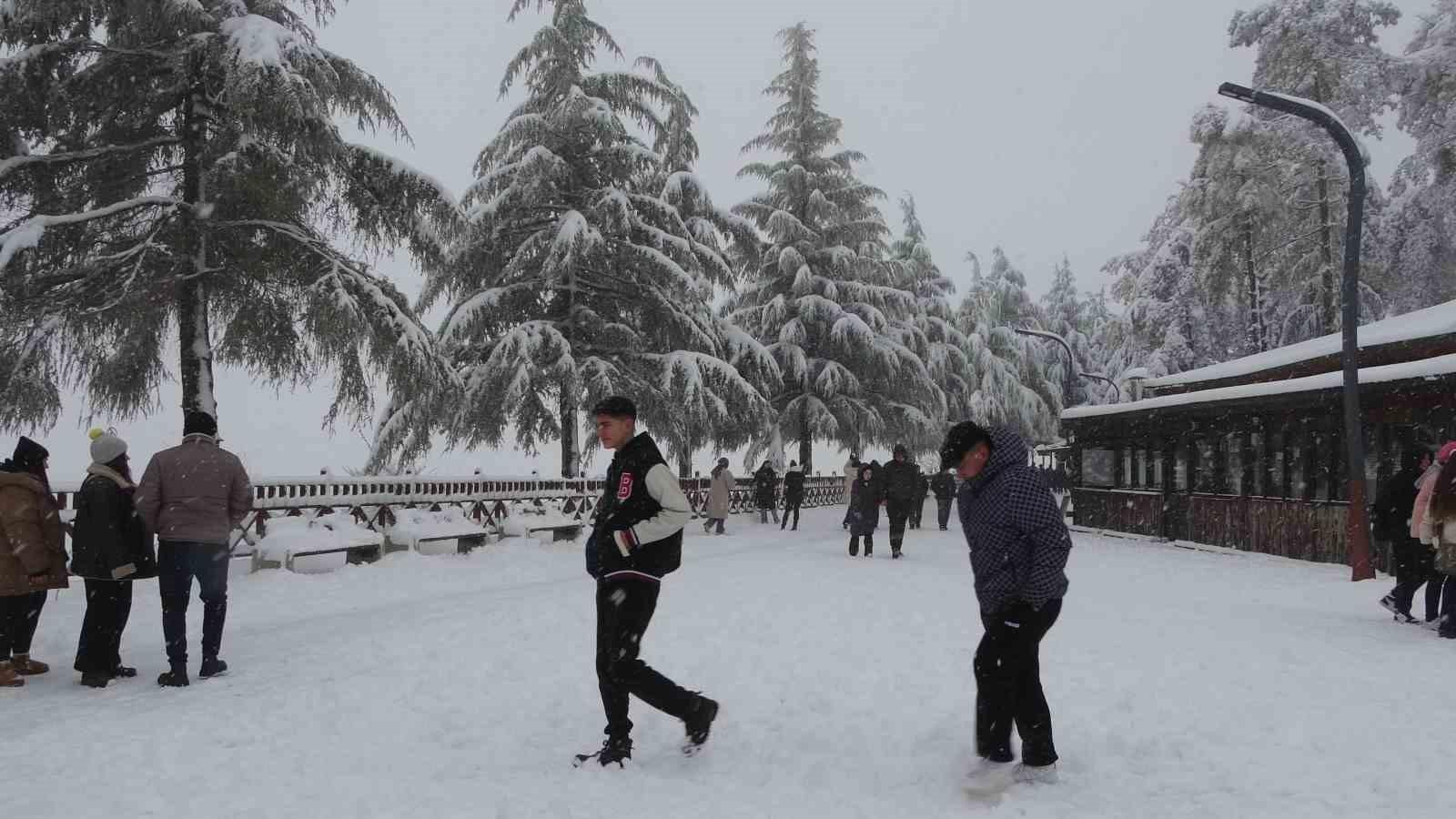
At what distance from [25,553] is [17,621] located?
66 centimetres

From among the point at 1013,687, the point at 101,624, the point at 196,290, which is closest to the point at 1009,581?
the point at 1013,687

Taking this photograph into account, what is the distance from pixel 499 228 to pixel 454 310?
2.27 m

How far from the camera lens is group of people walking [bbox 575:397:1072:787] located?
13.9 ft

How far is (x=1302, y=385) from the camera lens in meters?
15.7

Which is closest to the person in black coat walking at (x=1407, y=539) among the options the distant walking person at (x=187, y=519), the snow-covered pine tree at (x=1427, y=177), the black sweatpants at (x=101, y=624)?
the distant walking person at (x=187, y=519)

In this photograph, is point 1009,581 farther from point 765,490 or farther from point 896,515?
point 765,490

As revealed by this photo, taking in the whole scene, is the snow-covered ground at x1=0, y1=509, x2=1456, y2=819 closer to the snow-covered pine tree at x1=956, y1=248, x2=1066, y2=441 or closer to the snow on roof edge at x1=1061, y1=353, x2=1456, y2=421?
the snow on roof edge at x1=1061, y1=353, x2=1456, y2=421

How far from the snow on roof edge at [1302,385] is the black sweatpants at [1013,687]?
1184 centimetres

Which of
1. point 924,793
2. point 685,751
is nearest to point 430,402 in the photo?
point 685,751

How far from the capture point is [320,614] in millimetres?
9656

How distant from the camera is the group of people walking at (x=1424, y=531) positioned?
8.00 meters

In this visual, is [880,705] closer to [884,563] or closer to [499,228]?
[884,563]

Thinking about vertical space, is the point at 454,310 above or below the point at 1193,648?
above

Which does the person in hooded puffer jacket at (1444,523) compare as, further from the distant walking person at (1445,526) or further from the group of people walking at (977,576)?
the group of people walking at (977,576)
